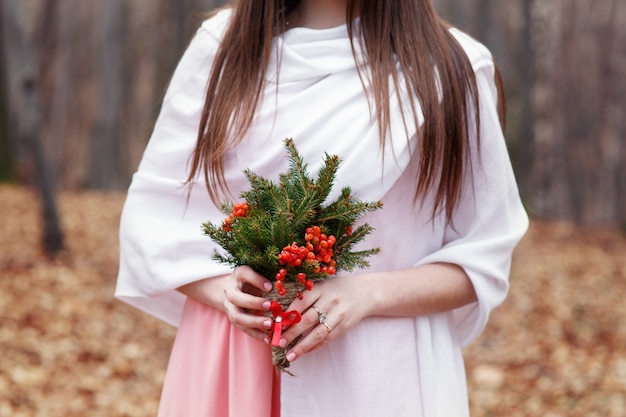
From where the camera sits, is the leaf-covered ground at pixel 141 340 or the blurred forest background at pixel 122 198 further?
the blurred forest background at pixel 122 198

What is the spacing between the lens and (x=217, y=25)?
73.8 inches

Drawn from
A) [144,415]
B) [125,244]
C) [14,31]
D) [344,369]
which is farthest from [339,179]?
[14,31]

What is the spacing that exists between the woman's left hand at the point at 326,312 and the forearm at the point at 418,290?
0.03 m

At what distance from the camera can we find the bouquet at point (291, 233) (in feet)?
Result: 4.56

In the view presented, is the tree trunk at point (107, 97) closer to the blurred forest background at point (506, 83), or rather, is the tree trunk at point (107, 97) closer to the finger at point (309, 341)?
the blurred forest background at point (506, 83)

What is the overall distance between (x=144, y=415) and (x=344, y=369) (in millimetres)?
3144

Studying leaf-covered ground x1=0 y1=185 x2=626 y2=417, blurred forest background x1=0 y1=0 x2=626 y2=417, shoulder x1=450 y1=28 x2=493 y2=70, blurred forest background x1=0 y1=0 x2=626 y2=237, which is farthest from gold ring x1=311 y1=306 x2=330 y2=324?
blurred forest background x1=0 y1=0 x2=626 y2=237

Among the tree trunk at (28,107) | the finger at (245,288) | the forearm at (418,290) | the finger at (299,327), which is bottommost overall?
the tree trunk at (28,107)

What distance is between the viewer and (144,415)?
448 cm

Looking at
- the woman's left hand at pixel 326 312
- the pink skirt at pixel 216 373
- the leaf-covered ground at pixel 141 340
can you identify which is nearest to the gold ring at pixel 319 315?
the woman's left hand at pixel 326 312

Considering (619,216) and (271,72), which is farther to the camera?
(619,216)

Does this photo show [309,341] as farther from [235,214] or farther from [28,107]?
[28,107]

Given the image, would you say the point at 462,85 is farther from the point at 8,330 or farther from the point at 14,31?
the point at 14,31

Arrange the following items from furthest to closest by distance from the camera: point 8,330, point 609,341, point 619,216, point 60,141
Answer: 1. point 60,141
2. point 619,216
3. point 609,341
4. point 8,330
